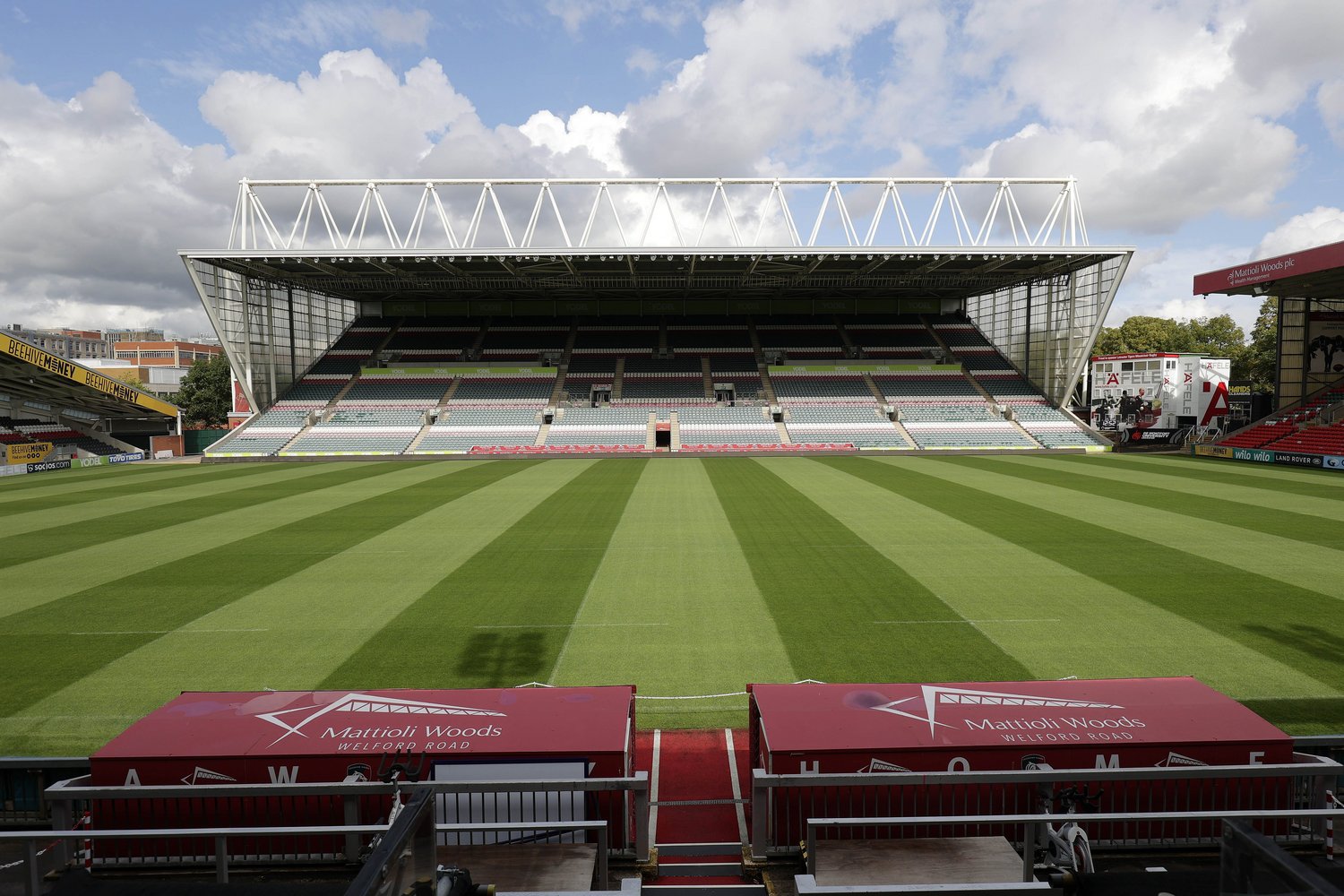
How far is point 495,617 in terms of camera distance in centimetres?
1136

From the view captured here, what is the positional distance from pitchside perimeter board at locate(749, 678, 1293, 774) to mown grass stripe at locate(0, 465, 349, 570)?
18041mm

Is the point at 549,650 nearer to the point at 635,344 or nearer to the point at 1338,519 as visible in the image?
the point at 1338,519

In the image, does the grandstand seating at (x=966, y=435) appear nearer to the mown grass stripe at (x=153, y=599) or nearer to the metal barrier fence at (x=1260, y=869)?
the mown grass stripe at (x=153, y=599)

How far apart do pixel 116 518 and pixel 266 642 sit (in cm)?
1532

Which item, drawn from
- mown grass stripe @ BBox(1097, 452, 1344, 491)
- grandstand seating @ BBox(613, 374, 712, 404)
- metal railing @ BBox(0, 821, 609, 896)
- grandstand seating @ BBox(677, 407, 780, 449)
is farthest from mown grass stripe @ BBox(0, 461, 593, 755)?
grandstand seating @ BBox(613, 374, 712, 404)

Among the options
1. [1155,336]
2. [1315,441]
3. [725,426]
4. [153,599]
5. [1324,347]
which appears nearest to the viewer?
[153,599]

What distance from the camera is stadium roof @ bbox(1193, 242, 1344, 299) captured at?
2998 cm

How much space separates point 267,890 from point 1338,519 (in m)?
24.7

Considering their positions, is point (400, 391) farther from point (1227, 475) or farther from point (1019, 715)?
point (1019, 715)

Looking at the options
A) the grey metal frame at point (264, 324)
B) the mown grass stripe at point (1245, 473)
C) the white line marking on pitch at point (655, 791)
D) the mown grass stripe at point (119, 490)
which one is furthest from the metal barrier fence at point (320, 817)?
the grey metal frame at point (264, 324)

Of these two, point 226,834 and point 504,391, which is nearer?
point 226,834

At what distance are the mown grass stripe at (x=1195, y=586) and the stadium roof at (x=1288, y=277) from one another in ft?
68.0

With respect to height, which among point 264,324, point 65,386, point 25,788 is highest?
point 264,324

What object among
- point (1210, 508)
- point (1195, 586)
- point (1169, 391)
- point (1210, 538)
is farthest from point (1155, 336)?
point (1195, 586)
